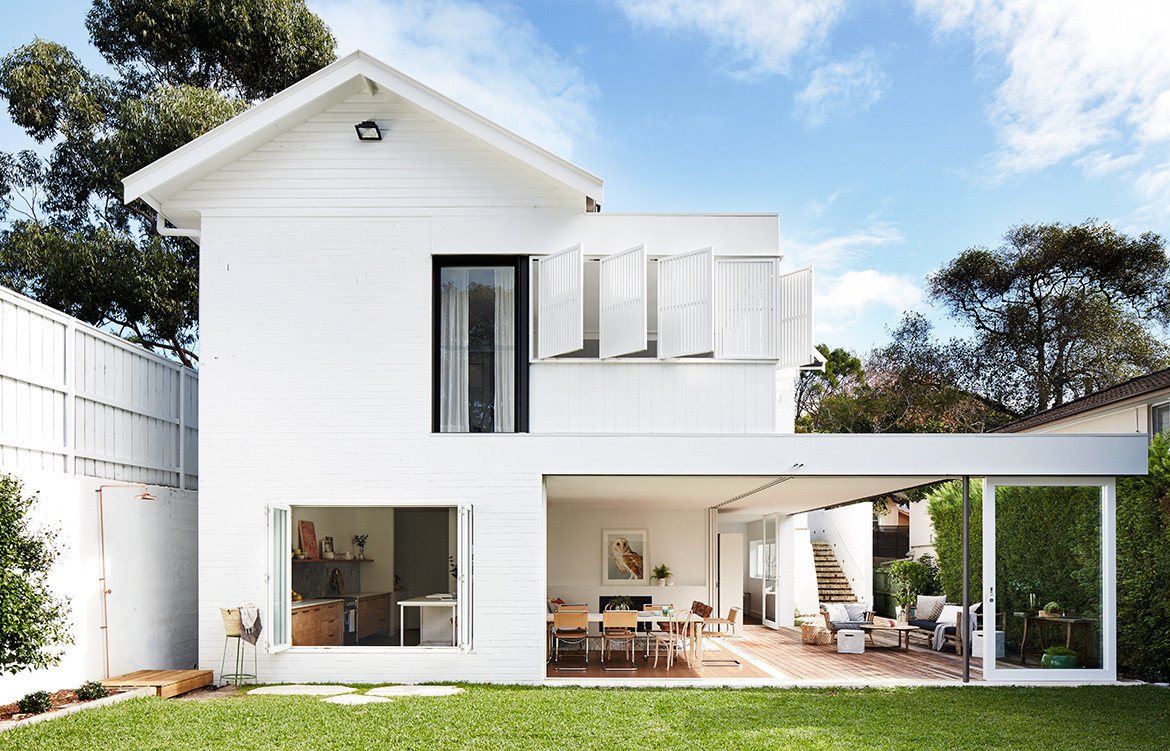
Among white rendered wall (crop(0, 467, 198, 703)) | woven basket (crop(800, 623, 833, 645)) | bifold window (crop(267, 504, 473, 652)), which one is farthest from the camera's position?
woven basket (crop(800, 623, 833, 645))

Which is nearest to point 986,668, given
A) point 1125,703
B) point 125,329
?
point 1125,703

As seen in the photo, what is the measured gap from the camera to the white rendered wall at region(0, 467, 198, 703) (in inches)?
363

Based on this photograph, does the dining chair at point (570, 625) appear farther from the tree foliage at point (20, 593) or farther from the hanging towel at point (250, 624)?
the tree foliage at point (20, 593)

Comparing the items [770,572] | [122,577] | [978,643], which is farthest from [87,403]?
[770,572]

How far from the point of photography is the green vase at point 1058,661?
1125cm

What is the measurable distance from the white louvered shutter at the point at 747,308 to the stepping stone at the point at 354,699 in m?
5.24

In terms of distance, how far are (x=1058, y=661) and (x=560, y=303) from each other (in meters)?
7.06

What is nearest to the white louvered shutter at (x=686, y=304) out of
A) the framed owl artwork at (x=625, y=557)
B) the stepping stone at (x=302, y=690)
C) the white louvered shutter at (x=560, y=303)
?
the white louvered shutter at (x=560, y=303)

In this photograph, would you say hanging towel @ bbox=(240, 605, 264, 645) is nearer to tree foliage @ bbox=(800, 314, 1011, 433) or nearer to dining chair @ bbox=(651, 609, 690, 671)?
dining chair @ bbox=(651, 609, 690, 671)

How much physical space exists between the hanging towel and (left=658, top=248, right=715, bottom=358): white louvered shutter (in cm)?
533

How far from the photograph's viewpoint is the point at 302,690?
34.2 ft

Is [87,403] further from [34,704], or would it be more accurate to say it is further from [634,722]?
[634,722]

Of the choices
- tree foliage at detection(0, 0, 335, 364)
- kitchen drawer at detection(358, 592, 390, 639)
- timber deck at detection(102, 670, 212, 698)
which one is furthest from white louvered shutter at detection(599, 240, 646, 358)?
tree foliage at detection(0, 0, 335, 364)

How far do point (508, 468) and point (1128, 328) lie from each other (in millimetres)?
26360
